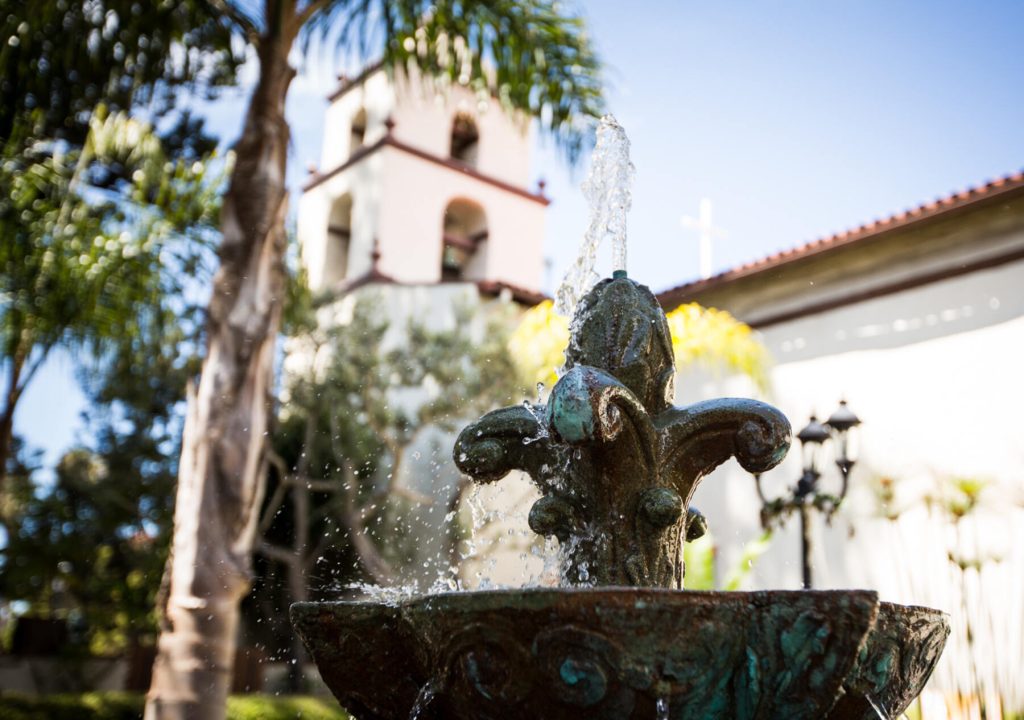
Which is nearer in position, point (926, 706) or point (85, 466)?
point (926, 706)

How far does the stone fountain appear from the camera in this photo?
1675 millimetres

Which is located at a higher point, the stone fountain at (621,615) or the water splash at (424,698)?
the stone fountain at (621,615)

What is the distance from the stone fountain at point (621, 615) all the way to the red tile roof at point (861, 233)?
663 centimetres

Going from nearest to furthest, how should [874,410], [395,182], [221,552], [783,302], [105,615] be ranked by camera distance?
1. [221,552]
2. [874,410]
3. [783,302]
4. [105,615]
5. [395,182]

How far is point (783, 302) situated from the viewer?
405 inches

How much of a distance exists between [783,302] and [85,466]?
10857mm

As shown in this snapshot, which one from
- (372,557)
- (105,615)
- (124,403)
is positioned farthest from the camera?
(124,403)

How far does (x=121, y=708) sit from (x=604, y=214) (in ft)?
29.1

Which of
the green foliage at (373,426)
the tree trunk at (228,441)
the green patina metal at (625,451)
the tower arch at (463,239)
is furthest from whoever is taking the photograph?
the tower arch at (463,239)

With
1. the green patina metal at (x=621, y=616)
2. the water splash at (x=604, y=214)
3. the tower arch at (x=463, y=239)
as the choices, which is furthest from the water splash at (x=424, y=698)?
the tower arch at (x=463, y=239)

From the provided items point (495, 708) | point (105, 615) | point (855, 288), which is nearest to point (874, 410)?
point (855, 288)

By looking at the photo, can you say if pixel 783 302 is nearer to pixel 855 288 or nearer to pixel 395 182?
pixel 855 288

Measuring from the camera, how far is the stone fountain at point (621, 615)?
1.67 metres

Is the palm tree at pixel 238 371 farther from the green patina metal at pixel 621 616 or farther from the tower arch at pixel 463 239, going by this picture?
the tower arch at pixel 463 239
